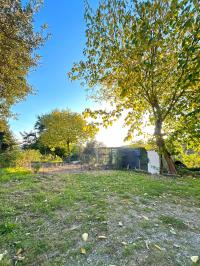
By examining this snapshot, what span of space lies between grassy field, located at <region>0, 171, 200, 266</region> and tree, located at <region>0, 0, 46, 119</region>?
5.16 m

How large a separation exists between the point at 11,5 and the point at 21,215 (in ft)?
22.8

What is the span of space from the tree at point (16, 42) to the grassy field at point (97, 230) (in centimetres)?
516

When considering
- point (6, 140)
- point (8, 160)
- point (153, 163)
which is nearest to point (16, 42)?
point (8, 160)

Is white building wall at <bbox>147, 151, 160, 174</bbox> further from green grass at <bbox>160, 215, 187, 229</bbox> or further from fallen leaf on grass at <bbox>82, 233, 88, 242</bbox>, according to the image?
fallen leaf on grass at <bbox>82, 233, 88, 242</bbox>

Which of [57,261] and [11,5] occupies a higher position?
[11,5]

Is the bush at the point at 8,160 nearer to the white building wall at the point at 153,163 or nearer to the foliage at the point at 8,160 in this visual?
the foliage at the point at 8,160

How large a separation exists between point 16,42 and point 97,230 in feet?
23.0

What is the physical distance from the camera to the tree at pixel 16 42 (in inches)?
266

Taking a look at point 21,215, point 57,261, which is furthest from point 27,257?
point 21,215

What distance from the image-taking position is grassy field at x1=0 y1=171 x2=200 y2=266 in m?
2.19

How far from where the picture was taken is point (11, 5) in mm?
6730

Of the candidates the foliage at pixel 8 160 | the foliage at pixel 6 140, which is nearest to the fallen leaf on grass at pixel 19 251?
the foliage at pixel 8 160

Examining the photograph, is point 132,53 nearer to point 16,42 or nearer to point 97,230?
point 97,230

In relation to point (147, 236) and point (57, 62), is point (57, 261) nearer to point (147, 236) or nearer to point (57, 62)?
point (147, 236)
